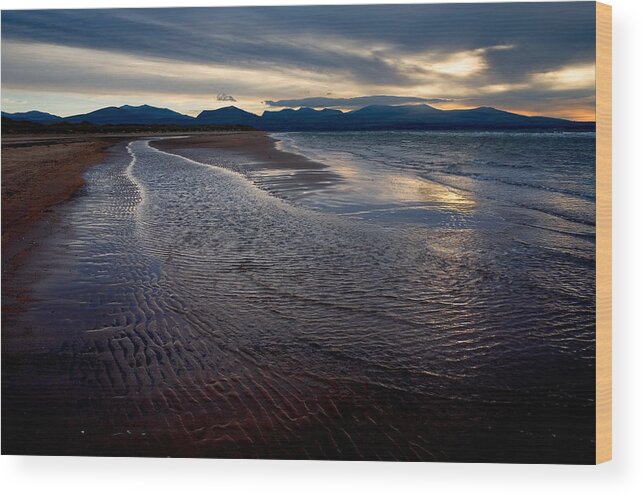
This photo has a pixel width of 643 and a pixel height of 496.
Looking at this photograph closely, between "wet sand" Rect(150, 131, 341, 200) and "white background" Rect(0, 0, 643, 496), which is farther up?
"wet sand" Rect(150, 131, 341, 200)

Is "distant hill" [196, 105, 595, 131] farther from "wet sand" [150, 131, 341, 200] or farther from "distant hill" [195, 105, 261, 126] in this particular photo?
"wet sand" [150, 131, 341, 200]

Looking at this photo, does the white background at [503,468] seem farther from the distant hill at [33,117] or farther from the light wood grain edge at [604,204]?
the distant hill at [33,117]

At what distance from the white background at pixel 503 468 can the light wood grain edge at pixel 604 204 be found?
0.15 feet

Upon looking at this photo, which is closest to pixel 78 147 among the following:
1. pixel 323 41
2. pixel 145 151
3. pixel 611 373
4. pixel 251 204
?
pixel 145 151

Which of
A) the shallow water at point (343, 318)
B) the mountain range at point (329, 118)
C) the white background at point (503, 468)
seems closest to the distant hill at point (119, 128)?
the mountain range at point (329, 118)

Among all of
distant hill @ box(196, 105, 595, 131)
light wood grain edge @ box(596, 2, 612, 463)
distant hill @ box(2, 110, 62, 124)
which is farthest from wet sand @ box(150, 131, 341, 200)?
light wood grain edge @ box(596, 2, 612, 463)

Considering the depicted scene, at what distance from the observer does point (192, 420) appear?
15.1 feet

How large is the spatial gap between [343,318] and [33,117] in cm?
276

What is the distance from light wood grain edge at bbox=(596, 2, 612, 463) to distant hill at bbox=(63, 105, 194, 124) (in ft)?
9.88

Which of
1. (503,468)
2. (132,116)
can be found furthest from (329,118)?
(503,468)

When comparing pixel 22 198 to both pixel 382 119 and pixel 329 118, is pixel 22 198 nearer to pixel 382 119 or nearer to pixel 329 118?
pixel 329 118

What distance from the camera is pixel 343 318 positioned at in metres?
5.11

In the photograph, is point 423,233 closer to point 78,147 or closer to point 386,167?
point 386,167

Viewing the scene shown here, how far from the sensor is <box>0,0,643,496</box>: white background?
4598 millimetres
